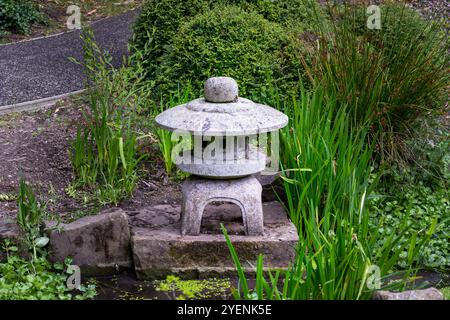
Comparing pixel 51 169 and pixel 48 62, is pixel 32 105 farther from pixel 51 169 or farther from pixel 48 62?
pixel 48 62

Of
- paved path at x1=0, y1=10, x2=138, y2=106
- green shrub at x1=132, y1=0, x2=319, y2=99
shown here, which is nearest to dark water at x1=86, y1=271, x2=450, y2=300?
green shrub at x1=132, y1=0, x2=319, y2=99

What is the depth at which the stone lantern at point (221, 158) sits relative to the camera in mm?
3938

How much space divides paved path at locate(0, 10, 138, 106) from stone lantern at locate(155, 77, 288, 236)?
3255 mm

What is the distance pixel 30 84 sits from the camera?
7.39 m

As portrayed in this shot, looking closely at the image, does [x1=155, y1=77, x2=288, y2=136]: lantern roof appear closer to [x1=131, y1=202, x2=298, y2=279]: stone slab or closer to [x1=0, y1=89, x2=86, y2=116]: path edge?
[x1=131, y1=202, x2=298, y2=279]: stone slab

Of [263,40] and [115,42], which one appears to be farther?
[115,42]

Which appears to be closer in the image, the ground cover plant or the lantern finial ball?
the ground cover plant

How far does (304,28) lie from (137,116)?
1.93 metres

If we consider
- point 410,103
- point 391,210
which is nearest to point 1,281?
point 391,210

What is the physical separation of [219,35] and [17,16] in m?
5.33

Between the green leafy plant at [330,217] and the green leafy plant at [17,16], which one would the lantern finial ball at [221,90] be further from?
the green leafy plant at [17,16]

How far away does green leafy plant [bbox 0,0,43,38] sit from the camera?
33.6 feet

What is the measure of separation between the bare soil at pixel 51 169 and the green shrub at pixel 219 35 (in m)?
0.90
